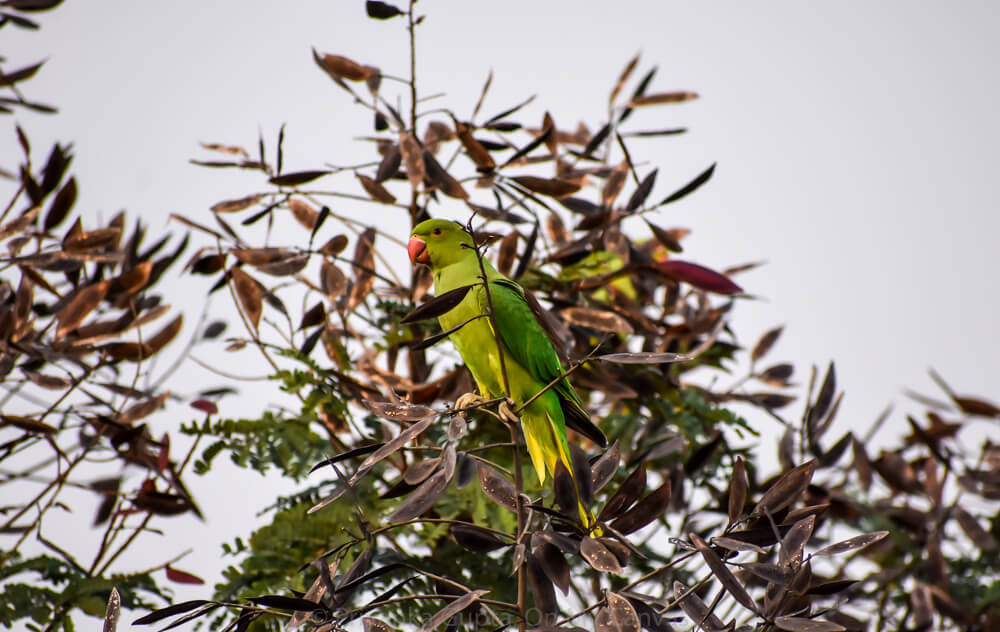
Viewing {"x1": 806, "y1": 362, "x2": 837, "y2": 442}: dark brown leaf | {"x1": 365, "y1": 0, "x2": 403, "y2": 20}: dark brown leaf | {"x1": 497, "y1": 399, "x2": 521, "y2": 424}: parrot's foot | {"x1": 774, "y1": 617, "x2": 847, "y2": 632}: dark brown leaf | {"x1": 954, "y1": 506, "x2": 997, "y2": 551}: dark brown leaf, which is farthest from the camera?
{"x1": 954, "y1": 506, "x2": 997, "y2": 551}: dark brown leaf

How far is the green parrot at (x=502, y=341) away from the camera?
2148 millimetres

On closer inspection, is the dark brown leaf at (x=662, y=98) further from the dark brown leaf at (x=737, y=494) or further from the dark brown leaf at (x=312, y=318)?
the dark brown leaf at (x=737, y=494)

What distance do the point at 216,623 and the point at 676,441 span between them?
128 centimetres

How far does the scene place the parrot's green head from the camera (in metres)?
2.42

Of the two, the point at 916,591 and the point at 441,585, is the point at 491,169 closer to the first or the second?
the point at 441,585

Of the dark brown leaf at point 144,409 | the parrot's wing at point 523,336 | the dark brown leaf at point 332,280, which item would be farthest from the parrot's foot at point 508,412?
the dark brown leaf at point 144,409

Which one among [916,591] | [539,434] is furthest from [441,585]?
[916,591]

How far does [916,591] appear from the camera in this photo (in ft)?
8.14

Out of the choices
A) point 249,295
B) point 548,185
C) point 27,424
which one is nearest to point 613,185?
point 548,185

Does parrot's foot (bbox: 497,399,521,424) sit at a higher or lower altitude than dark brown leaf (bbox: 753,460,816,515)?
higher

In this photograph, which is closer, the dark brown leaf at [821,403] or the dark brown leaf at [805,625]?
the dark brown leaf at [805,625]

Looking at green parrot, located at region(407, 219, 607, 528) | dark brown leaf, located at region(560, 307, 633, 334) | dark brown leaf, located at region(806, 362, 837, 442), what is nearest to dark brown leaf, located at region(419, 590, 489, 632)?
green parrot, located at region(407, 219, 607, 528)

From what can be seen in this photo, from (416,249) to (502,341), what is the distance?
42 cm

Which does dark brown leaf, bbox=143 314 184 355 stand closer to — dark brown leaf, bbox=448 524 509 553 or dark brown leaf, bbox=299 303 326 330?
dark brown leaf, bbox=299 303 326 330
